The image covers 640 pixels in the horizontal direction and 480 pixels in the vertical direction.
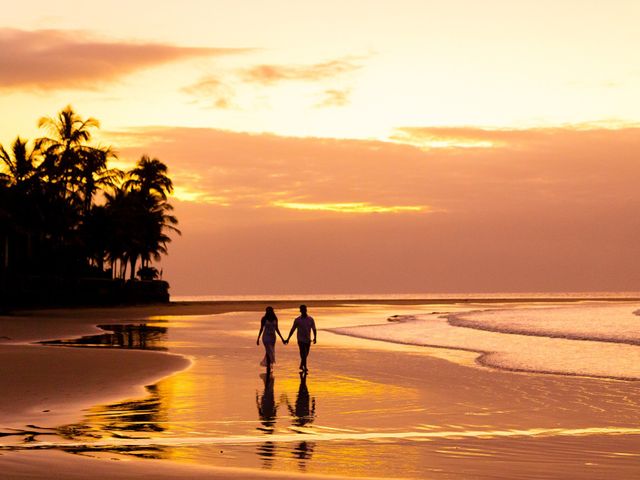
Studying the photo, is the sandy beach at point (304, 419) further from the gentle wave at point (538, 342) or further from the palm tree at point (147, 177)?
the palm tree at point (147, 177)

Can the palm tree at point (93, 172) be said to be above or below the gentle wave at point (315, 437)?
above

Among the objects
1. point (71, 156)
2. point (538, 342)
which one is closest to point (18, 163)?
point (71, 156)

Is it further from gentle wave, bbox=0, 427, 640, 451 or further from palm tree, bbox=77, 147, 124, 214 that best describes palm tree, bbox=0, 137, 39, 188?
gentle wave, bbox=0, 427, 640, 451

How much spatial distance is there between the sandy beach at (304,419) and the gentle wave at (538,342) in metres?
2.50

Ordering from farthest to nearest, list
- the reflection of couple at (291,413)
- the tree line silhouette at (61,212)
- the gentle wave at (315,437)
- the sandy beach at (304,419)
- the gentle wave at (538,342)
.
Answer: the tree line silhouette at (61,212) → the gentle wave at (538,342) → the gentle wave at (315,437) → the reflection of couple at (291,413) → the sandy beach at (304,419)

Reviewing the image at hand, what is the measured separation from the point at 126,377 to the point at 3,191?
50.8m

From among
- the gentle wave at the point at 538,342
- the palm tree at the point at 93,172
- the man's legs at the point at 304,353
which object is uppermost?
the palm tree at the point at 93,172

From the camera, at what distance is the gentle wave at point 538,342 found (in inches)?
1051

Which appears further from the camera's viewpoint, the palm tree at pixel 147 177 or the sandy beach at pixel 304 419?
the palm tree at pixel 147 177

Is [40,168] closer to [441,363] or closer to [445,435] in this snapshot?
[441,363]

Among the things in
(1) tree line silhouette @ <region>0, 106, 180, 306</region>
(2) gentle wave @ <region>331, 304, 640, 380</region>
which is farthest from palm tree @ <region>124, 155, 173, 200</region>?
(2) gentle wave @ <region>331, 304, 640, 380</region>

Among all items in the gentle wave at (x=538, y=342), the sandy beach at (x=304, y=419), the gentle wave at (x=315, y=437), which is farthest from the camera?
the gentle wave at (x=538, y=342)

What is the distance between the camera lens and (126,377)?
71.4 feet

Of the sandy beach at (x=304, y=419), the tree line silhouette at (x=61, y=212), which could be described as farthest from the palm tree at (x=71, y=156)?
the sandy beach at (x=304, y=419)
